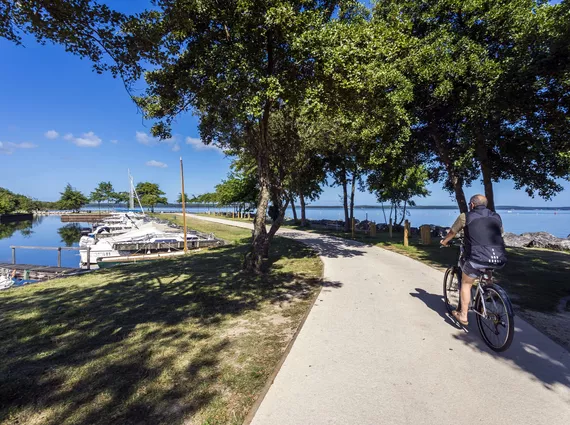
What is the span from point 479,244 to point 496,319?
961mm

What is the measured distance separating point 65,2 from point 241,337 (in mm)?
5489

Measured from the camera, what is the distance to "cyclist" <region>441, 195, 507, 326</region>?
389 cm

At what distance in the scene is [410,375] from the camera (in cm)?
312

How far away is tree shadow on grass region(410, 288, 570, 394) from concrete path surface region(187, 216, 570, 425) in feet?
0.04

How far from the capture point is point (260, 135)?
880 centimetres

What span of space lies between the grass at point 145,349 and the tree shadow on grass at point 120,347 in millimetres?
13

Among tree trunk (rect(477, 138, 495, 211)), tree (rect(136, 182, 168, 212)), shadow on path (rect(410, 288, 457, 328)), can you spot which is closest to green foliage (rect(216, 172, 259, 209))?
tree trunk (rect(477, 138, 495, 211))

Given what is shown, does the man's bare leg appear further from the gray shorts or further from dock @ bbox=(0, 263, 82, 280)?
dock @ bbox=(0, 263, 82, 280)

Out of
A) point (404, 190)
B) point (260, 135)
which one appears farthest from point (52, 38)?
point (404, 190)

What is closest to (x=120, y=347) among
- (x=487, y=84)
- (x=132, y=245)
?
(x=487, y=84)

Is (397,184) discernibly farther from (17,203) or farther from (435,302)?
(17,203)

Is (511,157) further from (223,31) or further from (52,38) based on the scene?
(52,38)

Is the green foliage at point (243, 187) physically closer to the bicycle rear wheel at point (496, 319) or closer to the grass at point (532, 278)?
the grass at point (532, 278)

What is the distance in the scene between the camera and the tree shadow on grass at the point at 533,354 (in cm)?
308
